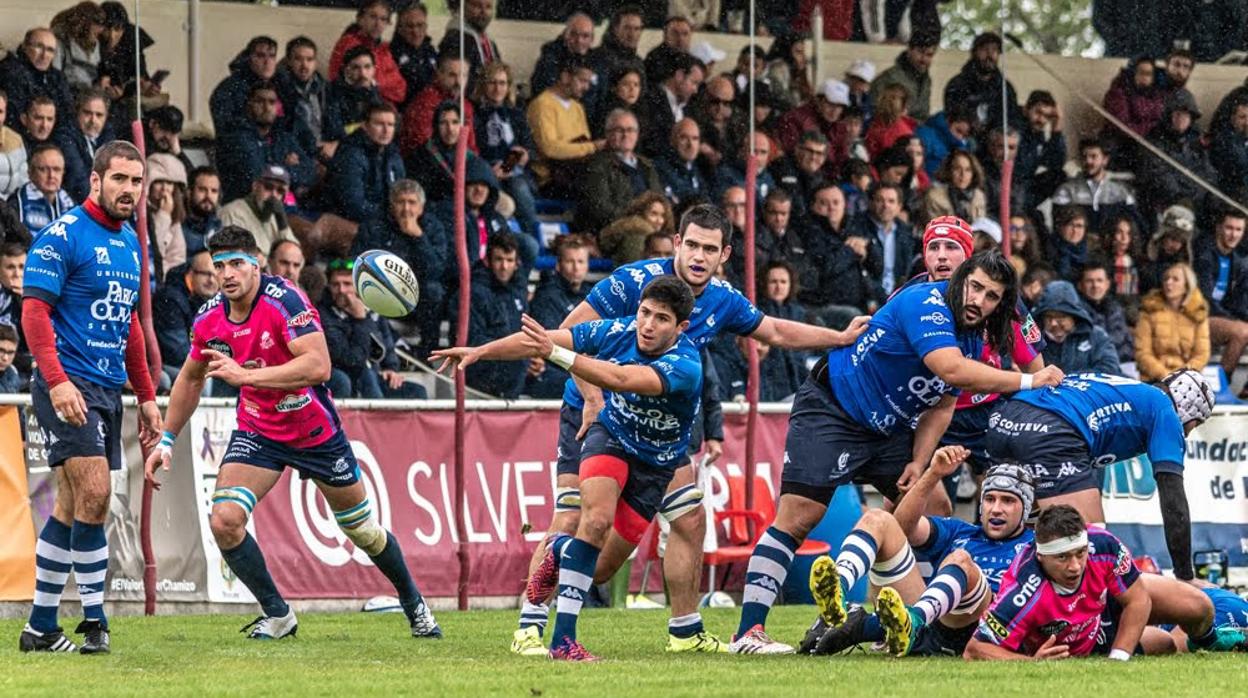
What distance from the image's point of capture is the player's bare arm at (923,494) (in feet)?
30.9

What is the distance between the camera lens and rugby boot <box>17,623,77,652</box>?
9945 millimetres

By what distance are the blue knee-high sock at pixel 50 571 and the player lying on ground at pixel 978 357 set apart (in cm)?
433

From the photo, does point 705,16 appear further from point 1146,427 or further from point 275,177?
point 1146,427

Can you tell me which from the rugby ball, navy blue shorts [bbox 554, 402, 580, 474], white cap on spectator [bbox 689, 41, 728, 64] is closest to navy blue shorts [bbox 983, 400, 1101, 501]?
navy blue shorts [bbox 554, 402, 580, 474]

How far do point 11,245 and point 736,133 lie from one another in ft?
23.8

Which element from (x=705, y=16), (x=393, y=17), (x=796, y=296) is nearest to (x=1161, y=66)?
(x=705, y=16)

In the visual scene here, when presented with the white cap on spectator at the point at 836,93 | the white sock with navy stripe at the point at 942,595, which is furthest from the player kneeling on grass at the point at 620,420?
the white cap on spectator at the point at 836,93

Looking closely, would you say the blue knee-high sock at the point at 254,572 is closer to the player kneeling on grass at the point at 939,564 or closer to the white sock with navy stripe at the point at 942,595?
the player kneeling on grass at the point at 939,564

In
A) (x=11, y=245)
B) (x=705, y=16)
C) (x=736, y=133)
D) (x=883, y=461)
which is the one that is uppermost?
(x=705, y=16)

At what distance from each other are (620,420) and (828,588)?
1.30 m

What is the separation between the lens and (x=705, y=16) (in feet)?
69.7

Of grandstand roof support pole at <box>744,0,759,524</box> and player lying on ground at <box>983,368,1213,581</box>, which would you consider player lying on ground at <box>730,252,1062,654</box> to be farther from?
grandstand roof support pole at <box>744,0,759,524</box>

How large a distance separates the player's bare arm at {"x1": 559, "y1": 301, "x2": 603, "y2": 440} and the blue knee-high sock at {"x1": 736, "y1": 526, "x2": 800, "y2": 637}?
1.00 meters

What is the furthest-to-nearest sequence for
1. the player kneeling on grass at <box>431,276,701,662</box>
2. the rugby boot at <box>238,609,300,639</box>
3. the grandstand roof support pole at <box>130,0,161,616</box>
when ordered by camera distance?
the grandstand roof support pole at <box>130,0,161,616</box> → the rugby boot at <box>238,609,300,639</box> → the player kneeling on grass at <box>431,276,701,662</box>
